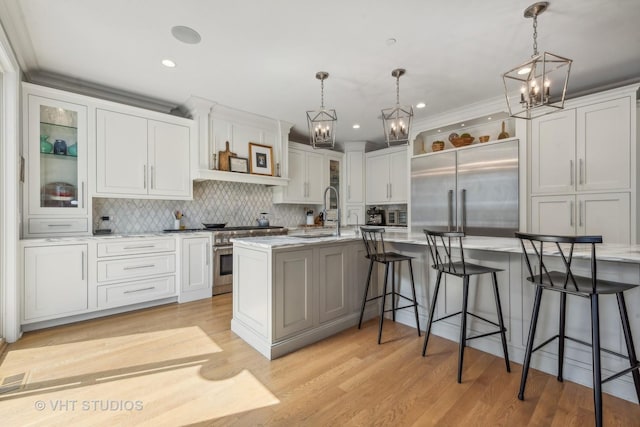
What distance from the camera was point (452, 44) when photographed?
2.43m

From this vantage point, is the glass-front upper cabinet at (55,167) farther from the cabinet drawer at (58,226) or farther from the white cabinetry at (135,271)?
the white cabinetry at (135,271)

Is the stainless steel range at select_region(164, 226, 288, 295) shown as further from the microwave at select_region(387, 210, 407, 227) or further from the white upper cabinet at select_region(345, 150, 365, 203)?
the microwave at select_region(387, 210, 407, 227)

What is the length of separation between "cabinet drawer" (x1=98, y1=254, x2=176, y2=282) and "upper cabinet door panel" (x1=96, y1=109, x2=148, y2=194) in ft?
2.62

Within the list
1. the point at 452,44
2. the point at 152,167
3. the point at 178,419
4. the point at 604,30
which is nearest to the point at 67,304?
the point at 152,167

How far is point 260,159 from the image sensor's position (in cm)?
439

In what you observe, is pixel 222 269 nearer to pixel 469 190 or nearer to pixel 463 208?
pixel 463 208

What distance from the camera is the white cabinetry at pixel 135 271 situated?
301cm

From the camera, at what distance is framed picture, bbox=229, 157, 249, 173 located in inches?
160

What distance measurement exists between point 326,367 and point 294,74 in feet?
8.92

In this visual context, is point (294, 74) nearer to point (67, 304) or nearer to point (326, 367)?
point (326, 367)

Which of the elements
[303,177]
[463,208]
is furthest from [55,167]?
[463,208]

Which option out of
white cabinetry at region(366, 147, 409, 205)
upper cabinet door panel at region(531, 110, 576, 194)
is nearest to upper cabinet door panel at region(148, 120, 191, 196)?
white cabinetry at region(366, 147, 409, 205)

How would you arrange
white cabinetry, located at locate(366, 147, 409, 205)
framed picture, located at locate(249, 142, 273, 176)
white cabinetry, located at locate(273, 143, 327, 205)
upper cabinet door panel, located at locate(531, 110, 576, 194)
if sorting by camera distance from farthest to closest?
white cabinetry, located at locate(366, 147, 409, 205)
white cabinetry, located at locate(273, 143, 327, 205)
framed picture, located at locate(249, 142, 273, 176)
upper cabinet door panel, located at locate(531, 110, 576, 194)

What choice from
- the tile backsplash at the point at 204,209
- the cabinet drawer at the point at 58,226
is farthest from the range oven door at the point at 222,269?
the cabinet drawer at the point at 58,226
